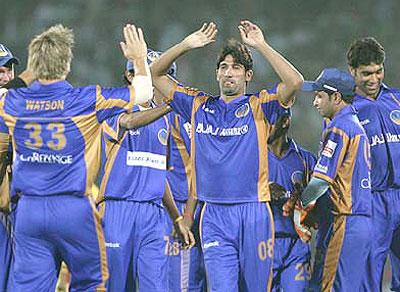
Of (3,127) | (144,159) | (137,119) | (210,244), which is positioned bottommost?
(210,244)

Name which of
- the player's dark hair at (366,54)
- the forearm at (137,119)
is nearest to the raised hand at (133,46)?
the forearm at (137,119)

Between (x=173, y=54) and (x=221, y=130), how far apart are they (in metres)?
0.72

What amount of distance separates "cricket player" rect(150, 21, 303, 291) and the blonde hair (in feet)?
4.03

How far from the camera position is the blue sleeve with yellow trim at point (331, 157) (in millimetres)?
7195

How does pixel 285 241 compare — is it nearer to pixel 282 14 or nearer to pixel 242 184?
pixel 242 184

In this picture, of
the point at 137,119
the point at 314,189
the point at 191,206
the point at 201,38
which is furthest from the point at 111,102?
the point at 314,189

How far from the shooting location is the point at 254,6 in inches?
555

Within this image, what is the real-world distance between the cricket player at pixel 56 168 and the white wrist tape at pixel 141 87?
0.29ft

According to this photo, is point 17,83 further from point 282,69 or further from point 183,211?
point 183,211

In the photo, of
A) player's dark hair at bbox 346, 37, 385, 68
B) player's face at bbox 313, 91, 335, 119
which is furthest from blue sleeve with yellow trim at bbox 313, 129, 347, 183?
player's dark hair at bbox 346, 37, 385, 68

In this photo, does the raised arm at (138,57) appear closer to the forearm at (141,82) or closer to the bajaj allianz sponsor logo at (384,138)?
the forearm at (141,82)

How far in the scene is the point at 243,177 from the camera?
708 cm

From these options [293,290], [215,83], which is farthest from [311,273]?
[215,83]

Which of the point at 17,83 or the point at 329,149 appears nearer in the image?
the point at 17,83
